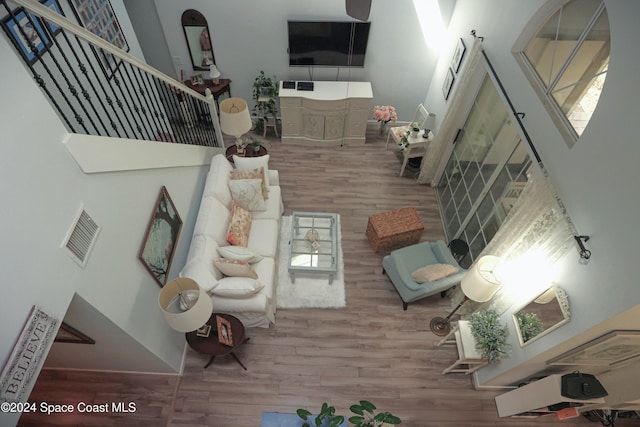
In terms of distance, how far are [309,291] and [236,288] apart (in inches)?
44.6

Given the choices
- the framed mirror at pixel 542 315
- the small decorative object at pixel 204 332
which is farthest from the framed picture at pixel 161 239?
the framed mirror at pixel 542 315

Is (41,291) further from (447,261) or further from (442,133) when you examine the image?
(442,133)

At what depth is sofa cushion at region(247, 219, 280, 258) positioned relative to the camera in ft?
13.8

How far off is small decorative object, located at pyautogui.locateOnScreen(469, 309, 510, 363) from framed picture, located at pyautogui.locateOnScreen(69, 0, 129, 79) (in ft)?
15.8

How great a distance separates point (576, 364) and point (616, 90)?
223cm

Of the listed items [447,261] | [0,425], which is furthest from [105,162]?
[447,261]

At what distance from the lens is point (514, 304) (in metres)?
3.28

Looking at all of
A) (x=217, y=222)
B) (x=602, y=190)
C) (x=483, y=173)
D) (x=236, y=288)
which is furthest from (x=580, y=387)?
(x=217, y=222)

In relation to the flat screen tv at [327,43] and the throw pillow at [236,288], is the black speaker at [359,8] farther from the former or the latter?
the flat screen tv at [327,43]

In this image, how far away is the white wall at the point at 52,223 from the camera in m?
1.77

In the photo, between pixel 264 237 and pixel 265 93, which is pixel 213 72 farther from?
pixel 264 237

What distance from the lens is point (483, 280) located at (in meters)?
3.22

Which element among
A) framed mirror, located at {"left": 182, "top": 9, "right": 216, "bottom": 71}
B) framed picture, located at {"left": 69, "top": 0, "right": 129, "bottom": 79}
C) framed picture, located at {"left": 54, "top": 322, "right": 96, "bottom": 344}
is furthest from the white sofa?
framed mirror, located at {"left": 182, "top": 9, "right": 216, "bottom": 71}

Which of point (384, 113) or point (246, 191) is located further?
point (384, 113)
